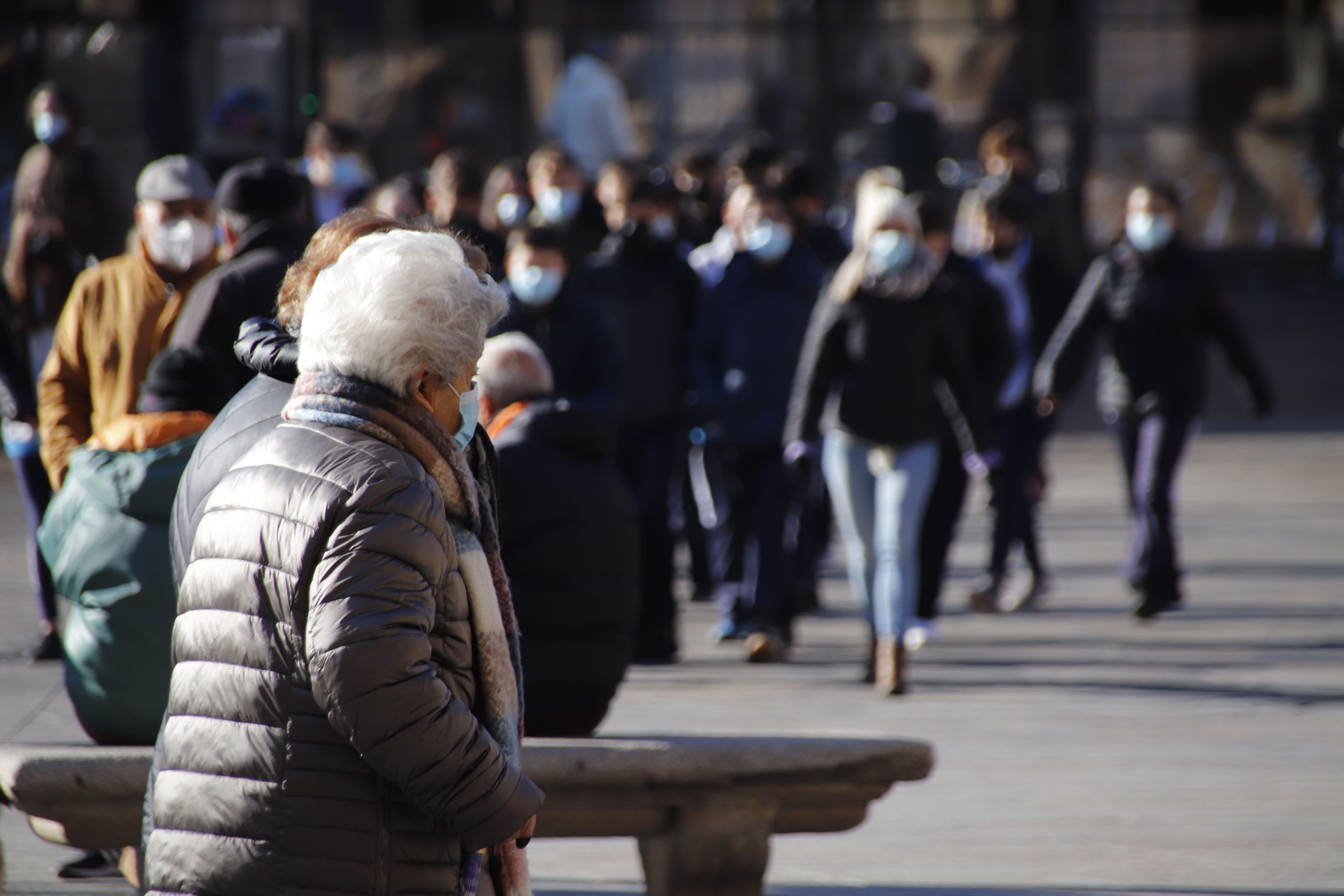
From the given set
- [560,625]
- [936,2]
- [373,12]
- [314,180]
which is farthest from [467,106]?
[560,625]

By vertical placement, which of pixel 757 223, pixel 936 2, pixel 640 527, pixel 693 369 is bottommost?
pixel 640 527

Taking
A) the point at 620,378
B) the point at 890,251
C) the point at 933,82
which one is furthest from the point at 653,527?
the point at 933,82

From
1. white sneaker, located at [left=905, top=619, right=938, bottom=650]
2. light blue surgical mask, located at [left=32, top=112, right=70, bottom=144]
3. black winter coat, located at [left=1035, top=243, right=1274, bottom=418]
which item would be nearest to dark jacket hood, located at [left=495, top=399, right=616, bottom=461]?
white sneaker, located at [left=905, top=619, right=938, bottom=650]

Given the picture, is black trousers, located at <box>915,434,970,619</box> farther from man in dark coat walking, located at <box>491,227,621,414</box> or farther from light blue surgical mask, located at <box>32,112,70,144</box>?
light blue surgical mask, located at <box>32,112,70,144</box>

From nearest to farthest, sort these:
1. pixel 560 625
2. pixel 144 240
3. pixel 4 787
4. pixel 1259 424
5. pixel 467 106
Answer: pixel 4 787
pixel 560 625
pixel 144 240
pixel 1259 424
pixel 467 106

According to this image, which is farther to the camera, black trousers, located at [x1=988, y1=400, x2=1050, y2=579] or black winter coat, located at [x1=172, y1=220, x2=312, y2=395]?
black trousers, located at [x1=988, y1=400, x2=1050, y2=579]

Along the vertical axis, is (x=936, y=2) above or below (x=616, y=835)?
above

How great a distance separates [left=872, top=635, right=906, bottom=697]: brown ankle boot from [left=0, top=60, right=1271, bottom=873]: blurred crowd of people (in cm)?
1

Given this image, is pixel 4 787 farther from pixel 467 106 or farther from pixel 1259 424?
pixel 467 106

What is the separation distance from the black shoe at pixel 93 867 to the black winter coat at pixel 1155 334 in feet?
17.6

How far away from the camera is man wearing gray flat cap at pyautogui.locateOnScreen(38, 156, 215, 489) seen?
6.05m

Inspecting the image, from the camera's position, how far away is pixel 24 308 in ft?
26.2

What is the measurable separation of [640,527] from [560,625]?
2957mm

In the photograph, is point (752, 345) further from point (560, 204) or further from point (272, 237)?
point (272, 237)
